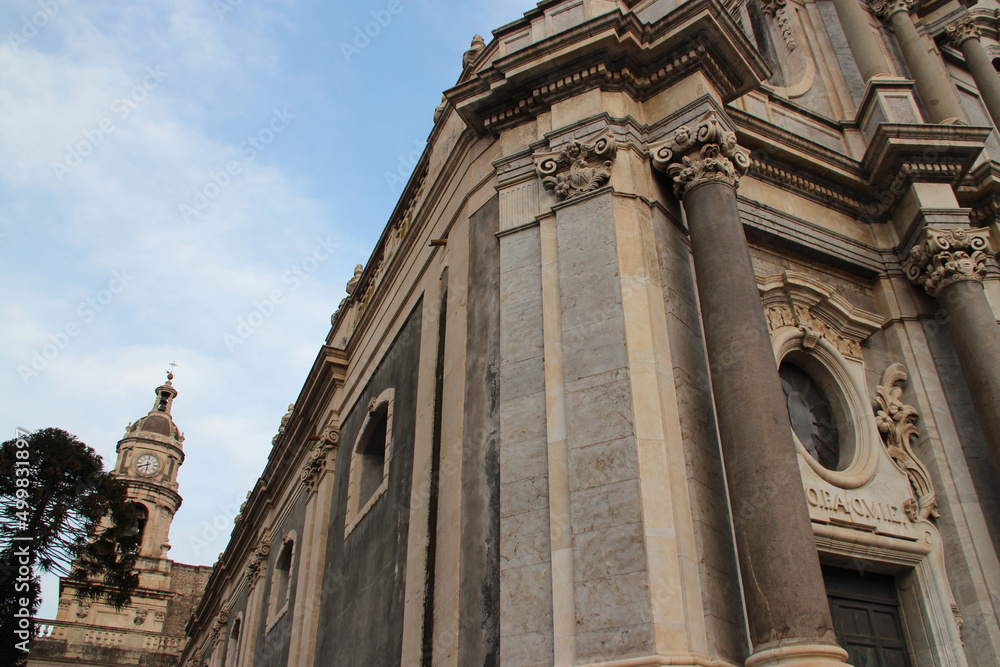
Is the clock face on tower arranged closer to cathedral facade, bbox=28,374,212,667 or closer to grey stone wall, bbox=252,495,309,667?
cathedral facade, bbox=28,374,212,667

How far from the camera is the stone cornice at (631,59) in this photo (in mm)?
9555

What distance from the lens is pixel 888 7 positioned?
643 inches

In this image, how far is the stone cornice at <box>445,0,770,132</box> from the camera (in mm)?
9555

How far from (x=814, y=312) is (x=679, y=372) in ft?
13.3

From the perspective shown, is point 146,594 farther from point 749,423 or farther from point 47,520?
point 749,423

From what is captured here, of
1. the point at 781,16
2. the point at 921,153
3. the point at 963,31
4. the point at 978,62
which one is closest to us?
the point at 921,153

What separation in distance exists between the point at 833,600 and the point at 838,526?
85cm

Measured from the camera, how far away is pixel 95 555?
22047mm

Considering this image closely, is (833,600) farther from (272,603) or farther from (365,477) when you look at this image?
(272,603)

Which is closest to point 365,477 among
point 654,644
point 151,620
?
point 654,644

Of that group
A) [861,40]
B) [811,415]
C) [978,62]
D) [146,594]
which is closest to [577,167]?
[811,415]

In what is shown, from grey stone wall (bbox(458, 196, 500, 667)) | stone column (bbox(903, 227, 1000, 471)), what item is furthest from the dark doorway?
grey stone wall (bbox(458, 196, 500, 667))

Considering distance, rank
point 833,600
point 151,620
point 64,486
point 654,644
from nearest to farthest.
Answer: point 654,644
point 833,600
point 64,486
point 151,620

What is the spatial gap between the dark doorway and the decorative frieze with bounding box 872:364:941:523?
42.1 inches
